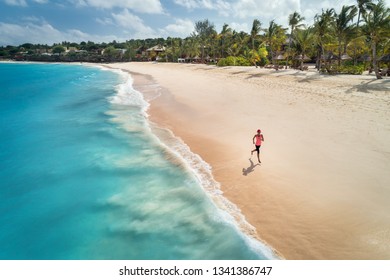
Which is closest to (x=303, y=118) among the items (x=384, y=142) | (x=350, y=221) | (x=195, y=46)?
(x=384, y=142)

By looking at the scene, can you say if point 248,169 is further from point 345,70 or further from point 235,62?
point 235,62

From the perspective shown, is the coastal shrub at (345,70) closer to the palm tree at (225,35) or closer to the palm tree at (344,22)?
the palm tree at (344,22)

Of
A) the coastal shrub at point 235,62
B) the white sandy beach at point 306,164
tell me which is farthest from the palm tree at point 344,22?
the coastal shrub at point 235,62

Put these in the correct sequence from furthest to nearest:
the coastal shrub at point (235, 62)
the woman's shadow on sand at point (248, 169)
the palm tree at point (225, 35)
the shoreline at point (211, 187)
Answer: the palm tree at point (225, 35) → the coastal shrub at point (235, 62) → the woman's shadow on sand at point (248, 169) → the shoreline at point (211, 187)

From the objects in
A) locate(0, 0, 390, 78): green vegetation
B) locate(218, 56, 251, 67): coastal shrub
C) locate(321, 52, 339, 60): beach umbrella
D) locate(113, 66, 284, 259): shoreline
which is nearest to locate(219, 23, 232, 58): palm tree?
locate(0, 0, 390, 78): green vegetation

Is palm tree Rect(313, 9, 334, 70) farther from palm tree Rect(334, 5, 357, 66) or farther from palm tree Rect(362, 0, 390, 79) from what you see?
palm tree Rect(362, 0, 390, 79)
